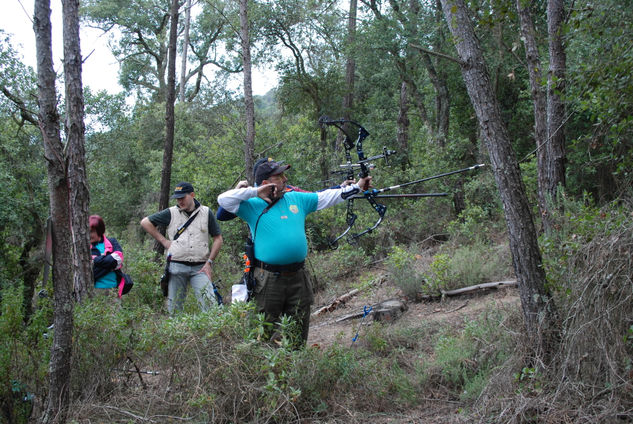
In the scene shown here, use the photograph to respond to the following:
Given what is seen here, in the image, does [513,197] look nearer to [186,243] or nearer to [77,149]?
[186,243]

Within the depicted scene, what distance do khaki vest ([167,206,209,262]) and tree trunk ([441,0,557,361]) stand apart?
3.66 m

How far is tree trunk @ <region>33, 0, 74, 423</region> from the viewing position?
12.8 feet

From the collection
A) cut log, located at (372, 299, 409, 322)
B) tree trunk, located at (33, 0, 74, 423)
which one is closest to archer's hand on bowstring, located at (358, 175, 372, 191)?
cut log, located at (372, 299, 409, 322)

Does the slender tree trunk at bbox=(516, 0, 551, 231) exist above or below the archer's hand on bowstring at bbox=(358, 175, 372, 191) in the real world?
above

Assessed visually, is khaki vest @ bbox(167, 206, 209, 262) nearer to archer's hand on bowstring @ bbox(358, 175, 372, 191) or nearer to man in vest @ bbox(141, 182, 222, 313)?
man in vest @ bbox(141, 182, 222, 313)

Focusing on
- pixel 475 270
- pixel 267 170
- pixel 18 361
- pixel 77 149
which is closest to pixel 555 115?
pixel 475 270

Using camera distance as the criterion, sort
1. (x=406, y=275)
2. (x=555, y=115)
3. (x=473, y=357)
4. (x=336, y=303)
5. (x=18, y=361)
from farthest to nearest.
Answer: (x=336, y=303), (x=406, y=275), (x=555, y=115), (x=473, y=357), (x=18, y=361)

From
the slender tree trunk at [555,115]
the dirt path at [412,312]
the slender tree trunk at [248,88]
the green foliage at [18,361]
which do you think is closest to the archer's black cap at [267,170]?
the dirt path at [412,312]

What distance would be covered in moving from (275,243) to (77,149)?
2.70 meters

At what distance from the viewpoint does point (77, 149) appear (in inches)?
228

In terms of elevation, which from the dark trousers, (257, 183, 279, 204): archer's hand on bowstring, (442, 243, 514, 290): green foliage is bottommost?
(442, 243, 514, 290): green foliage

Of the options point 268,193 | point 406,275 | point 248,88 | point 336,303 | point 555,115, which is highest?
point 248,88

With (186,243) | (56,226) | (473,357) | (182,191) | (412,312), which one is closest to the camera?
(56,226)

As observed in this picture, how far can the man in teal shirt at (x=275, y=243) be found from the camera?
15.7 feet
